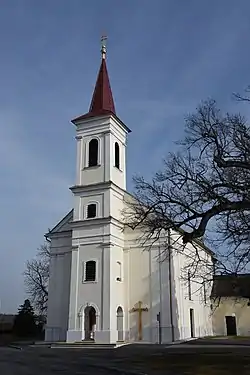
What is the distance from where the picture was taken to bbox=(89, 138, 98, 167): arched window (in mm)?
38150

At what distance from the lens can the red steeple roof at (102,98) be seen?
39.3 metres

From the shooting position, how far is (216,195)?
698 inches

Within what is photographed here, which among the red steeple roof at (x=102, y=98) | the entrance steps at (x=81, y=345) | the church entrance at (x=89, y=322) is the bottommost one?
the entrance steps at (x=81, y=345)

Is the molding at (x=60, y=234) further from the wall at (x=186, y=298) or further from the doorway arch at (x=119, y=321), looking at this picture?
the wall at (x=186, y=298)

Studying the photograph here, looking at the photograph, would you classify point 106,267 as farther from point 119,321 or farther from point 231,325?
point 231,325

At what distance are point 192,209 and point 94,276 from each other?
17.5 m

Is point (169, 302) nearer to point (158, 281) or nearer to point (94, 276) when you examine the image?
point (158, 281)

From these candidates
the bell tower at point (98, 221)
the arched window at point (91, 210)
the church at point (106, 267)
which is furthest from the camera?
the arched window at point (91, 210)

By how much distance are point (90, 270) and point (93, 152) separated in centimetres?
1009

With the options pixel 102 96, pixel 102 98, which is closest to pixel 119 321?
pixel 102 98

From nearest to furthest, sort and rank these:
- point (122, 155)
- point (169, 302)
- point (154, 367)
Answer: point (154, 367) < point (169, 302) < point (122, 155)

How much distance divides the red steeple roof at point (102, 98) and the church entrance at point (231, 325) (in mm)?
25168

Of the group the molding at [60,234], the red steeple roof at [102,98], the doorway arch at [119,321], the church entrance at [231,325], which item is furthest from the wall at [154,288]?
the church entrance at [231,325]

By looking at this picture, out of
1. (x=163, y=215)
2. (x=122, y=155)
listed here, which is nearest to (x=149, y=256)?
(x=122, y=155)
